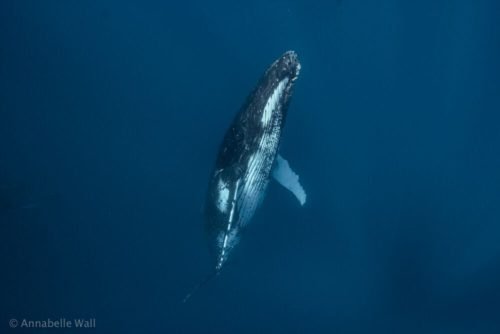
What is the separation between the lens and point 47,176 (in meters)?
18.6

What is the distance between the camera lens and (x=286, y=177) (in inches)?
417

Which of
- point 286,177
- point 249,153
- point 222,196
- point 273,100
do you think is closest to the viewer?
point 273,100

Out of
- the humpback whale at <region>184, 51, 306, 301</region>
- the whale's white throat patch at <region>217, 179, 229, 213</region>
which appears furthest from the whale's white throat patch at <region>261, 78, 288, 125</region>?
the whale's white throat patch at <region>217, 179, 229, 213</region>

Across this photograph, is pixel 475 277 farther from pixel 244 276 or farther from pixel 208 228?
pixel 208 228

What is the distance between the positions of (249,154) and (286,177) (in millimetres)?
2431

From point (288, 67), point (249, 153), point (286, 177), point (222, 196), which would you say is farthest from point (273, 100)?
point (286, 177)

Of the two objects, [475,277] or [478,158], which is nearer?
[478,158]

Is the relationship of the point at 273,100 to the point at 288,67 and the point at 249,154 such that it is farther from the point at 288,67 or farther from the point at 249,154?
the point at 249,154

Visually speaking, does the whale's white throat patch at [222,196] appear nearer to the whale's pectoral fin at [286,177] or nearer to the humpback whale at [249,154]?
the humpback whale at [249,154]

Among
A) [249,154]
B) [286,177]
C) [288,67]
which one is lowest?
[249,154]

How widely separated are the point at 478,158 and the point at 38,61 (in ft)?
61.0

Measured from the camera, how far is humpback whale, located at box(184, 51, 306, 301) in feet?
26.9

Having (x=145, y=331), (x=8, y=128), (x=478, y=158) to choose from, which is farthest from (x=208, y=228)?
(x=8, y=128)

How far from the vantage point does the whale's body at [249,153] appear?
8.20 metres
